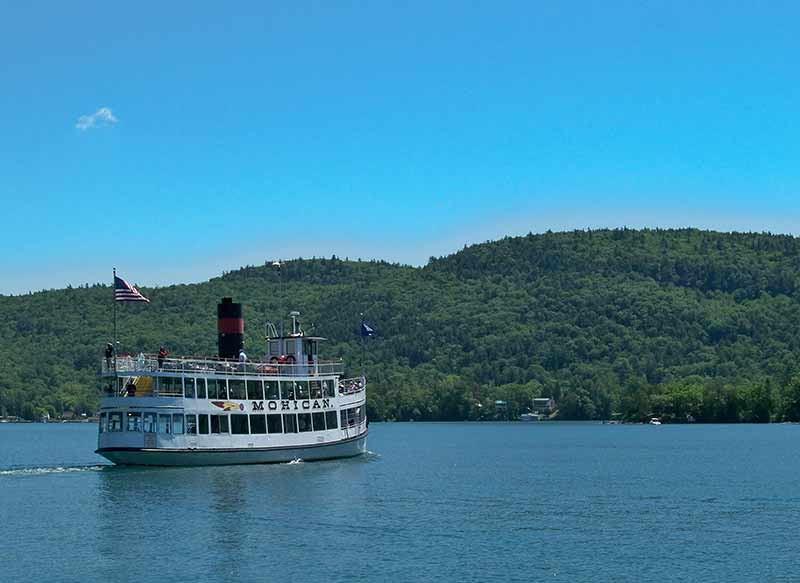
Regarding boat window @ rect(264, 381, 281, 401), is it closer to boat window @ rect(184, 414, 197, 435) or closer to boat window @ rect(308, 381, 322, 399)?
boat window @ rect(308, 381, 322, 399)

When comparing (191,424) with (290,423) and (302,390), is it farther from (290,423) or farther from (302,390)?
(302,390)

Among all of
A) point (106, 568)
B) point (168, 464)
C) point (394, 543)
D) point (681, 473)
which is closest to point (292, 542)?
point (394, 543)

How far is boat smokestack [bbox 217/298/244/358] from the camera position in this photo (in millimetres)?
79875

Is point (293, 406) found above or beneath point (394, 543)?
above

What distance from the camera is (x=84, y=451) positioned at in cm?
11506

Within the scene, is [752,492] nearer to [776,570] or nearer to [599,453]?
[776,570]

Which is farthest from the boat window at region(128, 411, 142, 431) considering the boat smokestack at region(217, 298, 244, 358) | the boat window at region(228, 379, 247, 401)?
the boat smokestack at region(217, 298, 244, 358)

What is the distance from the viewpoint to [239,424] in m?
74.2

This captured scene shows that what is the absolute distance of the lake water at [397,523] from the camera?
141ft

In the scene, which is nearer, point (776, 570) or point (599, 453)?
point (776, 570)

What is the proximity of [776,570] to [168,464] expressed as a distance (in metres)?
38.6

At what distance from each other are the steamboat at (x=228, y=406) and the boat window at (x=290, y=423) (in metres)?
0.06

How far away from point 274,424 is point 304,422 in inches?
125

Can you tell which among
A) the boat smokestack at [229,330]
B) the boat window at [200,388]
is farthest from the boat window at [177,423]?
the boat smokestack at [229,330]
